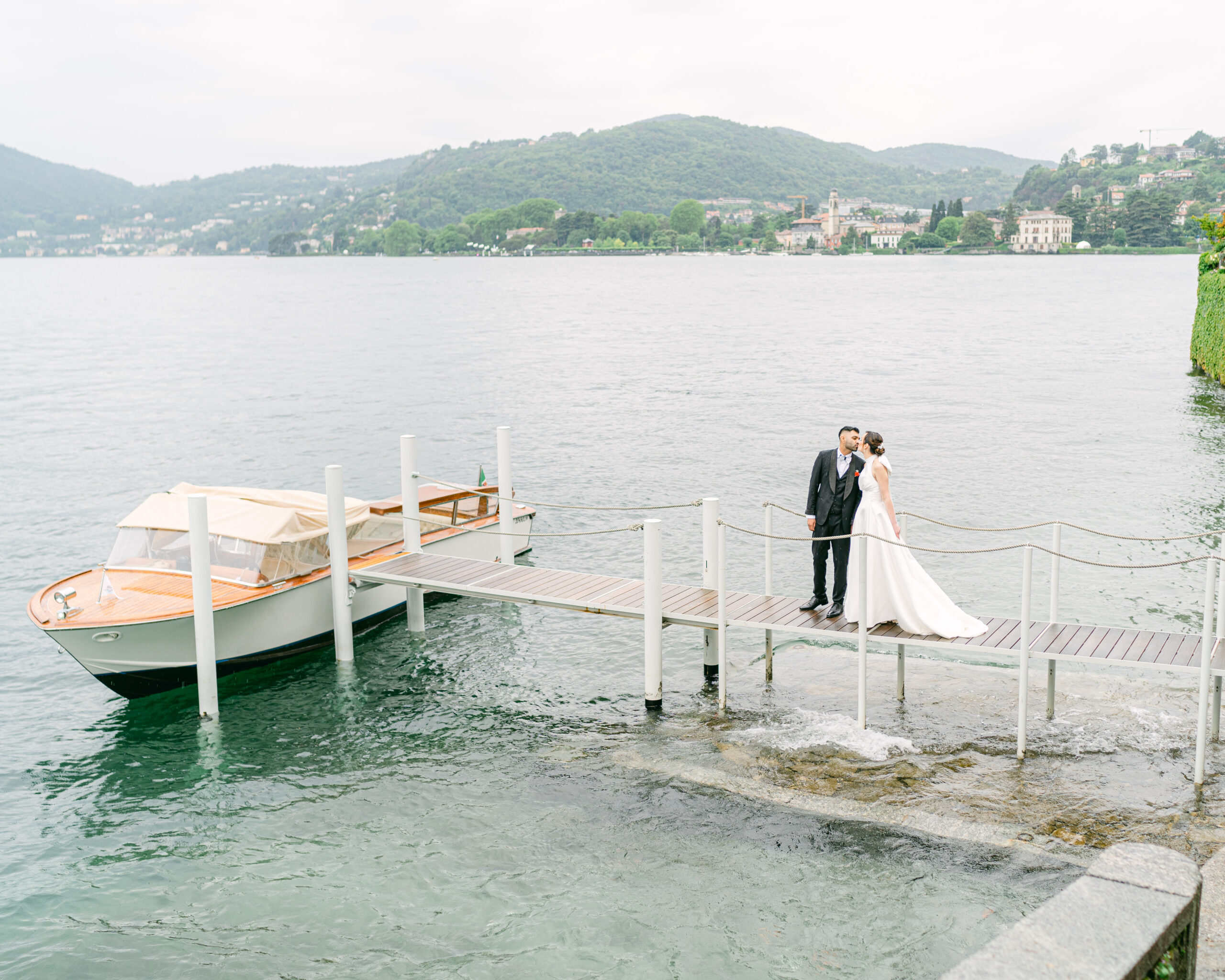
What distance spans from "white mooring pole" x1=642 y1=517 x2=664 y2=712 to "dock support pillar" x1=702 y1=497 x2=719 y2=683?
754 millimetres

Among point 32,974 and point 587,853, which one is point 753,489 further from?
point 32,974

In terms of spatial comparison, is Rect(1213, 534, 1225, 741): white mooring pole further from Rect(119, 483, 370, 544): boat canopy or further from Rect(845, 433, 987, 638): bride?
Rect(119, 483, 370, 544): boat canopy

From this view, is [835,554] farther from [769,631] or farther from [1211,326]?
[1211,326]

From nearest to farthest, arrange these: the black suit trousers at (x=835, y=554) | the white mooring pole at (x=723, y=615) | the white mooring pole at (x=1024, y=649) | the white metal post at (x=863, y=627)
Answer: the white mooring pole at (x=1024, y=649) → the white metal post at (x=863, y=627) → the white mooring pole at (x=723, y=615) → the black suit trousers at (x=835, y=554)

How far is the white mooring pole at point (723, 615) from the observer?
12023mm

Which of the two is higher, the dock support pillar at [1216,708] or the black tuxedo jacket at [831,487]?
the black tuxedo jacket at [831,487]

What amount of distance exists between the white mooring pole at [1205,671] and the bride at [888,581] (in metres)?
2.26

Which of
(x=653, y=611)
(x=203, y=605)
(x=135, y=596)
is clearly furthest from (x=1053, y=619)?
(x=135, y=596)

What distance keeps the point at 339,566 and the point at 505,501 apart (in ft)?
12.1

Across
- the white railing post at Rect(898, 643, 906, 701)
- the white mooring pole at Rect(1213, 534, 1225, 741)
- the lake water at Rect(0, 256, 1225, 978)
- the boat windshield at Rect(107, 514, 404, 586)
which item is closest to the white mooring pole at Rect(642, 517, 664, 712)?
the lake water at Rect(0, 256, 1225, 978)

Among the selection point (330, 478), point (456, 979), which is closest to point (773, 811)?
point (456, 979)

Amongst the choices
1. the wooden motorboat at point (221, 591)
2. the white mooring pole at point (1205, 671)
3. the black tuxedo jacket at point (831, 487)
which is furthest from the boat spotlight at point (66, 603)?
the white mooring pole at point (1205, 671)

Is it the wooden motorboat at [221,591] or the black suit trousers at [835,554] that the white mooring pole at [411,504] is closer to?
the wooden motorboat at [221,591]

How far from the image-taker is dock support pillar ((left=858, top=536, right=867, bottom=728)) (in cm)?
1128
